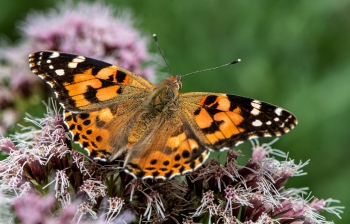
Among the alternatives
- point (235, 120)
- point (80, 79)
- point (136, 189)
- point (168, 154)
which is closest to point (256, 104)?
point (235, 120)

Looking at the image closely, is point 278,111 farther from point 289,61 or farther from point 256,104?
point 289,61

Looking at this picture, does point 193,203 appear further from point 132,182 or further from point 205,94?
point 205,94

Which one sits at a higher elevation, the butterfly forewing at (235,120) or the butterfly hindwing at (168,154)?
the butterfly forewing at (235,120)

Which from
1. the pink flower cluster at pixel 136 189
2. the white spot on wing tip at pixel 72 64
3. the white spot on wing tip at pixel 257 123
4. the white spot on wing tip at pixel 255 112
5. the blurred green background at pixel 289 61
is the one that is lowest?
the pink flower cluster at pixel 136 189

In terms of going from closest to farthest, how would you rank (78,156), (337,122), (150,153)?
→ (150,153)
(78,156)
(337,122)

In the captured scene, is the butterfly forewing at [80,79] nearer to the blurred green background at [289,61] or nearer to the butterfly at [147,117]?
the butterfly at [147,117]

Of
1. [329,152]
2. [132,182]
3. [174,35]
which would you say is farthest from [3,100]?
[329,152]

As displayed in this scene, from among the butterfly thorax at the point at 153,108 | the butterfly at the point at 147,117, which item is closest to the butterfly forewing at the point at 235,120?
the butterfly at the point at 147,117
